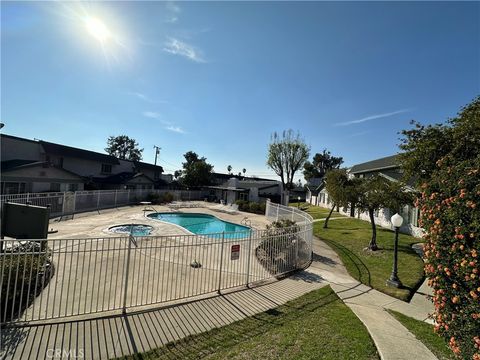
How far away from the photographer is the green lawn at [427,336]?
4867 mm

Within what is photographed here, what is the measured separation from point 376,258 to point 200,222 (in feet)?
52.8

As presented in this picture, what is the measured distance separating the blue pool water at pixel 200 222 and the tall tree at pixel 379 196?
952cm

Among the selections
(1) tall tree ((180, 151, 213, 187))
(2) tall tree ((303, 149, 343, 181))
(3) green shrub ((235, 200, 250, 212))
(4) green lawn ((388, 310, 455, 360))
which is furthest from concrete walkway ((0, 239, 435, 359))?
(2) tall tree ((303, 149, 343, 181))

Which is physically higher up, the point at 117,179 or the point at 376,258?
the point at 117,179

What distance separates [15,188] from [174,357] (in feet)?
80.4

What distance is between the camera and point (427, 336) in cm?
558

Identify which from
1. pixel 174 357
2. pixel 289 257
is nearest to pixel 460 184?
pixel 174 357

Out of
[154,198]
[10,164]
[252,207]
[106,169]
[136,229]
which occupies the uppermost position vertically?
[106,169]

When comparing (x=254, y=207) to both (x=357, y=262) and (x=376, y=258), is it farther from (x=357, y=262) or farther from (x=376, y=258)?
(x=357, y=262)

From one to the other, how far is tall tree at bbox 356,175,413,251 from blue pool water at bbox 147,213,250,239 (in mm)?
9523

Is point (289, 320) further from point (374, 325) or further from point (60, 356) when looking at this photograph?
point (60, 356)

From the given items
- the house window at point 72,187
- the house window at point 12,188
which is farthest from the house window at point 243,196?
the house window at point 12,188

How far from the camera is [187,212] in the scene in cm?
2677

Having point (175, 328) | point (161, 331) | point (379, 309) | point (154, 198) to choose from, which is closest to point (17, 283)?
point (161, 331)
